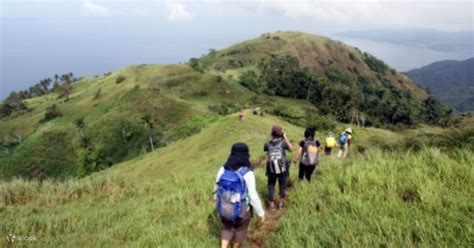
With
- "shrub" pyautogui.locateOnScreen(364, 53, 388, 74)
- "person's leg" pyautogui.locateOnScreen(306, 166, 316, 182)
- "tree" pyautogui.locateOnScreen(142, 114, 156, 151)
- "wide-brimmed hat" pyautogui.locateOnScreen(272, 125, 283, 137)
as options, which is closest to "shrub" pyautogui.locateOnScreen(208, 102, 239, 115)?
"tree" pyautogui.locateOnScreen(142, 114, 156, 151)

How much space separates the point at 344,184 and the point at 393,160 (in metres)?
1.39

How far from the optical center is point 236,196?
6.32 meters

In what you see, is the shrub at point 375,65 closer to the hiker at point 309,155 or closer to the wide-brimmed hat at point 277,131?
the hiker at point 309,155

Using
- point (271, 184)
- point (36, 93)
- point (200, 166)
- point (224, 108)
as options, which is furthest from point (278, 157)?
point (36, 93)

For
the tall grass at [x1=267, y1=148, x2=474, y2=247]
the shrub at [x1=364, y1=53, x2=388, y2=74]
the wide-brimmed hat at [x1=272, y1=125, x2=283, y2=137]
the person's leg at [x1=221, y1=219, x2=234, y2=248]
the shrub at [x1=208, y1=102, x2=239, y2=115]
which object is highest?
the wide-brimmed hat at [x1=272, y1=125, x2=283, y2=137]

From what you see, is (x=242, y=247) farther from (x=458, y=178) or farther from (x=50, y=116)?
(x=50, y=116)

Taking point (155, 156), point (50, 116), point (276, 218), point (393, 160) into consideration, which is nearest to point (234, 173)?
point (276, 218)

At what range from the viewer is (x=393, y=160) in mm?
8539

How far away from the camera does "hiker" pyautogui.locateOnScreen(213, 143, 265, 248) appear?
635 centimetres

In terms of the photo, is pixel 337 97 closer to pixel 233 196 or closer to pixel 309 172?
pixel 309 172

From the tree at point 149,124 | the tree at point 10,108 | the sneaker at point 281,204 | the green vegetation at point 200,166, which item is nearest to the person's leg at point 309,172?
the green vegetation at point 200,166

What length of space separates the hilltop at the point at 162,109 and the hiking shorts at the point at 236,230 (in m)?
38.7

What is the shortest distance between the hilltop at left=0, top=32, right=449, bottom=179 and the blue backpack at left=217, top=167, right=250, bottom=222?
128 feet

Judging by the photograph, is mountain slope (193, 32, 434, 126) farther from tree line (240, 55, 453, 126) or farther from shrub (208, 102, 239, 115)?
shrub (208, 102, 239, 115)
